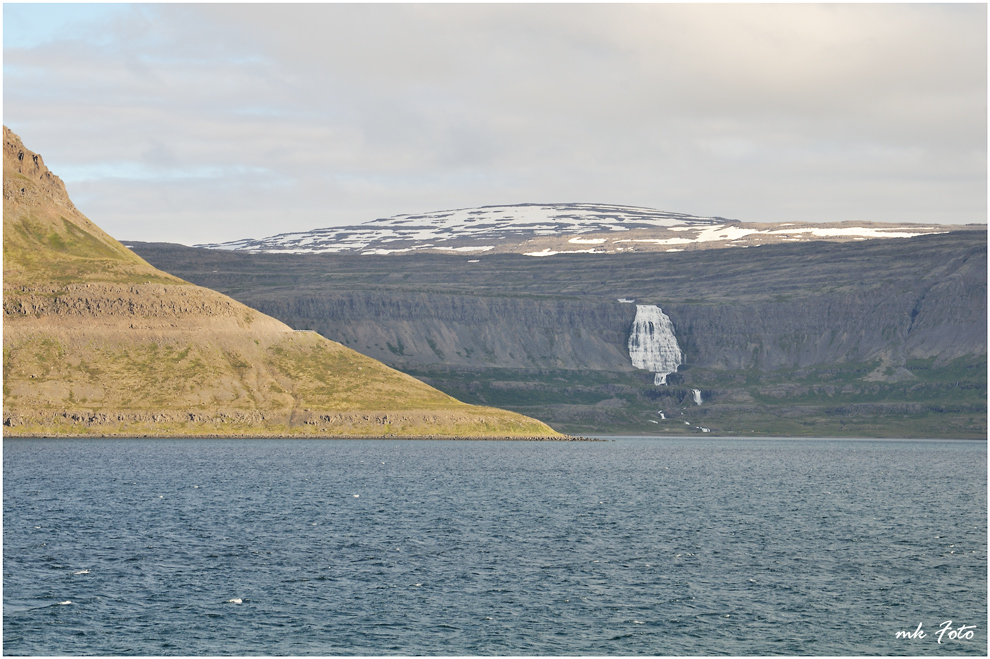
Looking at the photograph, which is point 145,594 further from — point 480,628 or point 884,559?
point 884,559

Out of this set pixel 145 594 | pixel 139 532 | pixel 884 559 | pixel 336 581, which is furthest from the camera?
pixel 139 532

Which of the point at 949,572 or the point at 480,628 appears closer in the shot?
the point at 480,628

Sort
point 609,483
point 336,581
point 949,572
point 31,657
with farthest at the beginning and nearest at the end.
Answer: point 609,483 → point 949,572 → point 336,581 → point 31,657

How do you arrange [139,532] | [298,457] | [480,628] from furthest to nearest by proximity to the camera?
[298,457]
[139,532]
[480,628]

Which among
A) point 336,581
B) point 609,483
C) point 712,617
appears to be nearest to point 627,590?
point 712,617

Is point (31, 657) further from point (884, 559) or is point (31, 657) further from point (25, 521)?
point (884, 559)

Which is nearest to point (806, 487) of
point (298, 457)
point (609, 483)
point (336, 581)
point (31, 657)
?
point (609, 483)
